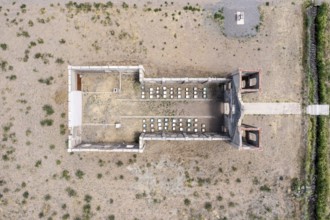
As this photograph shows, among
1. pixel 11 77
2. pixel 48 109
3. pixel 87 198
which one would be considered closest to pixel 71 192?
pixel 87 198

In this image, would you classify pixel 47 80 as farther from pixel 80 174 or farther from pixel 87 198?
pixel 87 198

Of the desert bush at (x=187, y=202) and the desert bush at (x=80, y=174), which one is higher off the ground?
the desert bush at (x=80, y=174)

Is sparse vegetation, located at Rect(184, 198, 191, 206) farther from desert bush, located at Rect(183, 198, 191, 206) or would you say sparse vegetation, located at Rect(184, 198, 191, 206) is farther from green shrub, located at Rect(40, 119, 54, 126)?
green shrub, located at Rect(40, 119, 54, 126)

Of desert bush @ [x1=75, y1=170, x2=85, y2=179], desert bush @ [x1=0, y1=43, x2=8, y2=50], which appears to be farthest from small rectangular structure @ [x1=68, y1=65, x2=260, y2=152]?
desert bush @ [x1=0, y1=43, x2=8, y2=50]

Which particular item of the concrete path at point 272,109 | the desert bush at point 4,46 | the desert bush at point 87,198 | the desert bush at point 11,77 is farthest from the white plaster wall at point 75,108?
the concrete path at point 272,109

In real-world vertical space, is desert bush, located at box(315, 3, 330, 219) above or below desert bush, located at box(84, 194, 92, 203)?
above

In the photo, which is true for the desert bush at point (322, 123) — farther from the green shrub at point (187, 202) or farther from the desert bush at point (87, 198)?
the desert bush at point (87, 198)
